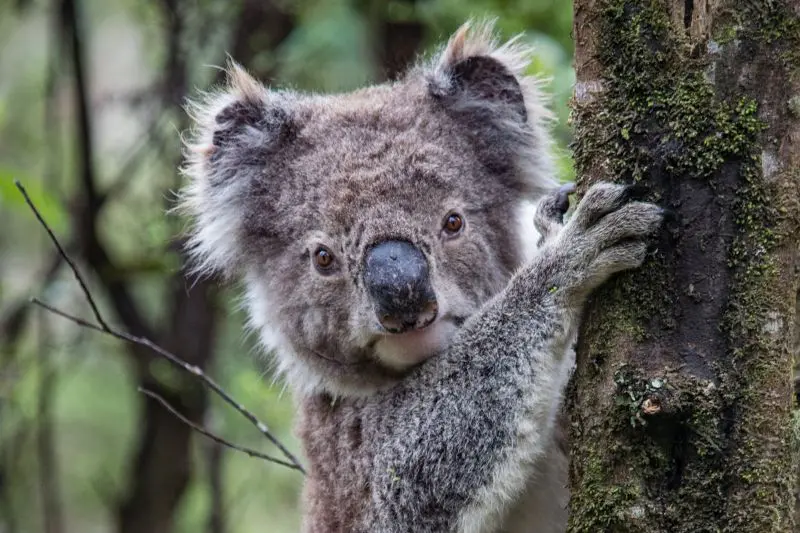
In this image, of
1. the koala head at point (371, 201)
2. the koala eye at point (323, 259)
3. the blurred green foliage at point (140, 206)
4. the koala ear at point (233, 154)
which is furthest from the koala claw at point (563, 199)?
the blurred green foliage at point (140, 206)

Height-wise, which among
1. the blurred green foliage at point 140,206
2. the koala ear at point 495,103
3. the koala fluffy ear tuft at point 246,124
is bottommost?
the koala ear at point 495,103

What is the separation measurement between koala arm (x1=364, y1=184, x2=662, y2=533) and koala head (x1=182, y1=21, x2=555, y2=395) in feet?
0.53

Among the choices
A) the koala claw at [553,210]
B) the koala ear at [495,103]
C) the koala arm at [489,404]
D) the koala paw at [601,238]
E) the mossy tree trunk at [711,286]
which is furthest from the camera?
the koala ear at [495,103]

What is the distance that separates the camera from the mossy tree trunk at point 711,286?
2.24 meters

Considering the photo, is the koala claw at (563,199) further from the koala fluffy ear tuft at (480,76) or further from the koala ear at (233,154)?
the koala ear at (233,154)

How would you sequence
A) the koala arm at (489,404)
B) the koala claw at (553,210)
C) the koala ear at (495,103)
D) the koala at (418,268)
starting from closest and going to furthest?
the koala arm at (489,404)
the koala at (418,268)
the koala claw at (553,210)
the koala ear at (495,103)

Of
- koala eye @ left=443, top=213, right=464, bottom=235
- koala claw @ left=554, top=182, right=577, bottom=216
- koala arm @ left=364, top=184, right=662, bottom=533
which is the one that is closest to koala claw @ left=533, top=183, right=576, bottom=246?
koala claw @ left=554, top=182, right=577, bottom=216

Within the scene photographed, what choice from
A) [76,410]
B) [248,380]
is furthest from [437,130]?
[76,410]

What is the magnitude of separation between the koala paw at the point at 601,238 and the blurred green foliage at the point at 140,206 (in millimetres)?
1569

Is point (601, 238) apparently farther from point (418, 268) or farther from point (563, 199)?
point (418, 268)

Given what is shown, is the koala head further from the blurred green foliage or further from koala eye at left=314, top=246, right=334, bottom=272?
the blurred green foliage

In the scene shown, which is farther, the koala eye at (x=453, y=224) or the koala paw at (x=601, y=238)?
the koala eye at (x=453, y=224)

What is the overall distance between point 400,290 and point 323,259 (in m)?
0.47

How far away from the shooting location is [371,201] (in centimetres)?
317
